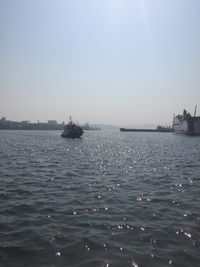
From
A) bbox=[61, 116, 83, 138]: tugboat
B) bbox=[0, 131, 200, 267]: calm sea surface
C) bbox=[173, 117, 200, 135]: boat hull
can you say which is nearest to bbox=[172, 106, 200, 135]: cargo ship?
bbox=[173, 117, 200, 135]: boat hull

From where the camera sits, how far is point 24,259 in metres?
9.85

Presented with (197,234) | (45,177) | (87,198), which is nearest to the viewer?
(197,234)

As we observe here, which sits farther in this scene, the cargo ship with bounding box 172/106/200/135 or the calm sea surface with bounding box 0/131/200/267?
the cargo ship with bounding box 172/106/200/135


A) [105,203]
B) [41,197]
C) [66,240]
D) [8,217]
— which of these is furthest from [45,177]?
[66,240]

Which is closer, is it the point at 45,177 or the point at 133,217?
the point at 133,217

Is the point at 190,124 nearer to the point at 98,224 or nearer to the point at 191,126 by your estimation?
the point at 191,126

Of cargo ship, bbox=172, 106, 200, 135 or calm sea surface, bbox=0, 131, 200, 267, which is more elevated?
cargo ship, bbox=172, 106, 200, 135

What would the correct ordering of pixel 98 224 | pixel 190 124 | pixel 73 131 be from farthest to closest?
pixel 190 124
pixel 73 131
pixel 98 224

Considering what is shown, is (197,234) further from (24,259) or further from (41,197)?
(41,197)

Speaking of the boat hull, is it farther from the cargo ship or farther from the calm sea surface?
the calm sea surface

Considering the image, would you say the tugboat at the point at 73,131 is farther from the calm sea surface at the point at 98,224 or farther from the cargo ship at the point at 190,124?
the calm sea surface at the point at 98,224

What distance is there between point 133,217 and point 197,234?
306 centimetres

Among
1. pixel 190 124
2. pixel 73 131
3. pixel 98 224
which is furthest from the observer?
pixel 190 124

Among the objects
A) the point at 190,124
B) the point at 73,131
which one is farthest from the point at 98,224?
the point at 190,124
